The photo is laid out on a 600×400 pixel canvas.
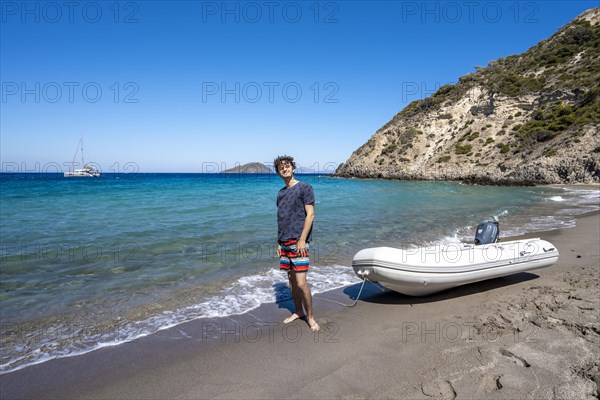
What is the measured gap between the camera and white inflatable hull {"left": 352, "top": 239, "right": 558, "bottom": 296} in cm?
491

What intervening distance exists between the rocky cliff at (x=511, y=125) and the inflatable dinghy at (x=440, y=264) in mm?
34566

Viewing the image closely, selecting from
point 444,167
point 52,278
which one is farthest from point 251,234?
point 444,167

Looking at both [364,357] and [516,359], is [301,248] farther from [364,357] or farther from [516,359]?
[516,359]

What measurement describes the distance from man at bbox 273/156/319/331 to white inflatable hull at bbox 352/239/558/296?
121 centimetres

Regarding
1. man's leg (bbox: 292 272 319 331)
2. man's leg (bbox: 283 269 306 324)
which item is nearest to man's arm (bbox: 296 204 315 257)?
man's leg (bbox: 292 272 319 331)

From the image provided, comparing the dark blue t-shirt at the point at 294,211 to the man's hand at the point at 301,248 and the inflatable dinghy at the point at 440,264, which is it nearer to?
the man's hand at the point at 301,248

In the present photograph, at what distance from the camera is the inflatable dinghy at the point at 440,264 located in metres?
4.92

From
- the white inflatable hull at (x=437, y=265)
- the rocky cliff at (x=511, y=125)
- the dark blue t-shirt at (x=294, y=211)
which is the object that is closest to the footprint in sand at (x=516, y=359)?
the white inflatable hull at (x=437, y=265)

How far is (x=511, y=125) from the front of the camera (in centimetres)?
4703

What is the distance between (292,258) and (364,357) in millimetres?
1329

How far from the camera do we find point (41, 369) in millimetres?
3438

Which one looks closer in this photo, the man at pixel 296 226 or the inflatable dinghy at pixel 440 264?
the man at pixel 296 226

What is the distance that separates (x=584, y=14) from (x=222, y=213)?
75.0 metres

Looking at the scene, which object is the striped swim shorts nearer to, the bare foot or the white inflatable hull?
the bare foot
